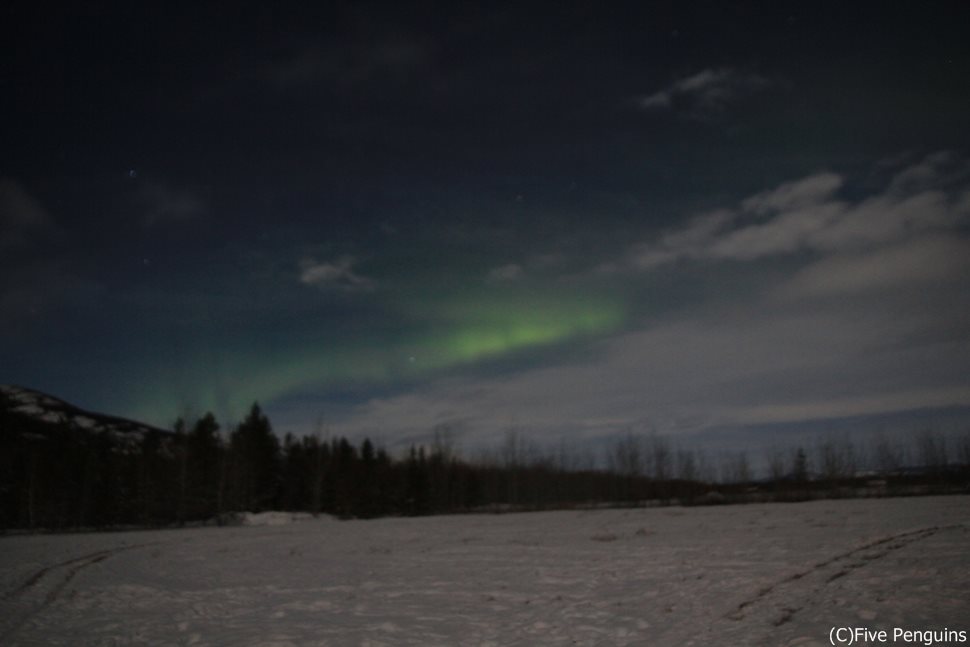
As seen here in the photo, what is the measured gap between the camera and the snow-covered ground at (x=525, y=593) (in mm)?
10219

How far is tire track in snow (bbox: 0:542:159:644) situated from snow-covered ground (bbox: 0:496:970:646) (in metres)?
0.07

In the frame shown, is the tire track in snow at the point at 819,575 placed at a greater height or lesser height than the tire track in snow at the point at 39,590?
greater

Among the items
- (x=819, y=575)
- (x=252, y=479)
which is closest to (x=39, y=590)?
(x=819, y=575)

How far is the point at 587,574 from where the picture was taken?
54.3ft

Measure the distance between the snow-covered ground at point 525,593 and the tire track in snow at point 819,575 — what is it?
0.19ft

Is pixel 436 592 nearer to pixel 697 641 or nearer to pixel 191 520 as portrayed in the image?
pixel 697 641

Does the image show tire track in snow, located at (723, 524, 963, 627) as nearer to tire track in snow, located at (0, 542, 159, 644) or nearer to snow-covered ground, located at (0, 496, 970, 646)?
snow-covered ground, located at (0, 496, 970, 646)

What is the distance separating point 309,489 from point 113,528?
22839mm

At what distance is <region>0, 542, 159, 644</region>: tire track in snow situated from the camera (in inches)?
500

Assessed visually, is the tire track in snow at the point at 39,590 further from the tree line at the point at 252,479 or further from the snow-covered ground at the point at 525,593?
the tree line at the point at 252,479

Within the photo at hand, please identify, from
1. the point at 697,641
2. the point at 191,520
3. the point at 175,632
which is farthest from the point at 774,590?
the point at 191,520

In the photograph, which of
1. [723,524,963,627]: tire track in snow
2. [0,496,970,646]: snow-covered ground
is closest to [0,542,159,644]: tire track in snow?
A: [0,496,970,646]: snow-covered ground

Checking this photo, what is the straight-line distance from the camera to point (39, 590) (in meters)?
16.8

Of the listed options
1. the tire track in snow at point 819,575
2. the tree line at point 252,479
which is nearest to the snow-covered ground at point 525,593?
the tire track in snow at point 819,575
